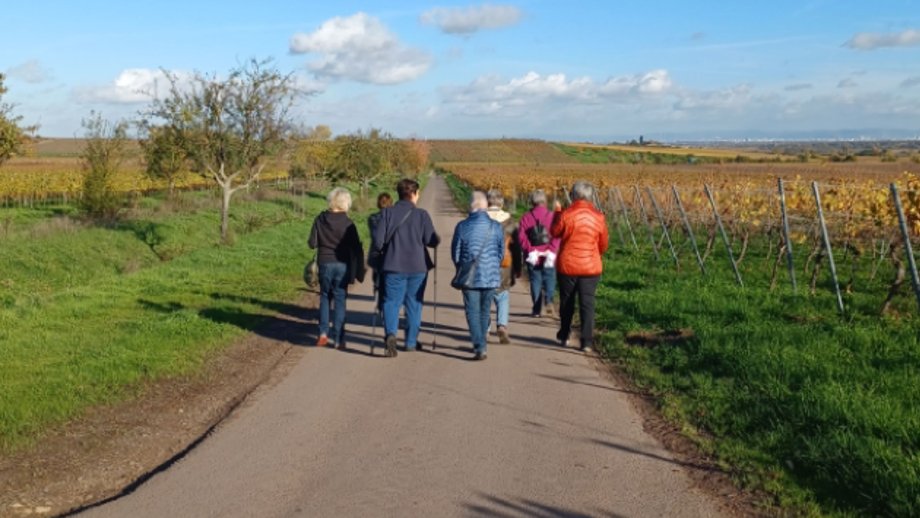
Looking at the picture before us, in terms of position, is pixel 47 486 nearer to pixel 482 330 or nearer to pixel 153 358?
pixel 153 358

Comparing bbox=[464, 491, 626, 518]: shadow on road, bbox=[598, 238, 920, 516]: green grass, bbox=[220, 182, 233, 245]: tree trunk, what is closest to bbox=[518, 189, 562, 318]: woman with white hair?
bbox=[598, 238, 920, 516]: green grass

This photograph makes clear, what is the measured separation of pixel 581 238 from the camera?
966 centimetres

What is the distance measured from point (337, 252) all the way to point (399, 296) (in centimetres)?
107

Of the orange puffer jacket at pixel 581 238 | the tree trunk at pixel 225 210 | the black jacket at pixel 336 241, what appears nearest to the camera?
the orange puffer jacket at pixel 581 238

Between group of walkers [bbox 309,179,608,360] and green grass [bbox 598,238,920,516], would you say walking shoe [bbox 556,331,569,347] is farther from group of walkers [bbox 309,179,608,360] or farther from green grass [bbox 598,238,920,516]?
green grass [bbox 598,238,920,516]

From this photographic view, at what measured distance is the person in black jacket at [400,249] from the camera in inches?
368

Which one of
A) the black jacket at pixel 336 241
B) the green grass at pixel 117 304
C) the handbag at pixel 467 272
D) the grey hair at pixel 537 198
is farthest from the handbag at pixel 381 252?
the grey hair at pixel 537 198

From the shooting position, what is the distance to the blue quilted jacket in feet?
30.6

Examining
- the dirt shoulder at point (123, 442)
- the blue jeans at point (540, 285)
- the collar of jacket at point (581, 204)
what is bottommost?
the dirt shoulder at point (123, 442)

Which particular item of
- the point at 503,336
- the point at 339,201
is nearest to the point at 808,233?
the point at 503,336

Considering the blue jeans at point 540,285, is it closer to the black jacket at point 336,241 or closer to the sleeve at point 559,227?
the sleeve at point 559,227

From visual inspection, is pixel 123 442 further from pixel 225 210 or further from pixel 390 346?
pixel 225 210

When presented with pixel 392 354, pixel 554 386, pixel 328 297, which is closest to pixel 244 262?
pixel 328 297

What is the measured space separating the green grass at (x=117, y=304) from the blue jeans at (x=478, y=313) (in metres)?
2.91
